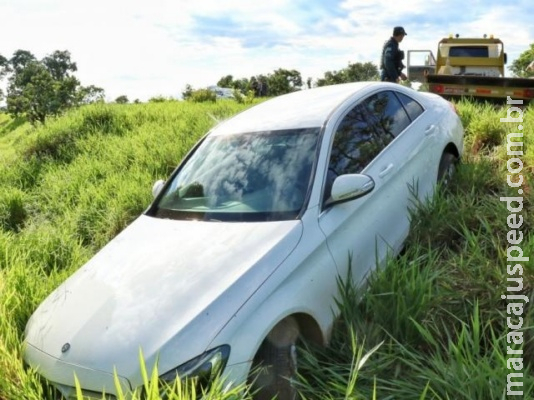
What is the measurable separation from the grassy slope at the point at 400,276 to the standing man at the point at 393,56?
2.32 metres

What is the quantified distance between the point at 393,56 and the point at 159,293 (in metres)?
7.94

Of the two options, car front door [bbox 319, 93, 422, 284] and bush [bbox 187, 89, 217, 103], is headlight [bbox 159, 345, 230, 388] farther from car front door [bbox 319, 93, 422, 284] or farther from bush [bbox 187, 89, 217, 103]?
bush [bbox 187, 89, 217, 103]

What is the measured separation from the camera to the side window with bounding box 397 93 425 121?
164 inches

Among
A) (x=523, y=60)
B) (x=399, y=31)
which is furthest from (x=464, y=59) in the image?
(x=523, y=60)

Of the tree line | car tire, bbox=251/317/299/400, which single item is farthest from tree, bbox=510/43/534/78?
car tire, bbox=251/317/299/400

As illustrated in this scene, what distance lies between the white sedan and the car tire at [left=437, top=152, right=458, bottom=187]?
20 centimetres

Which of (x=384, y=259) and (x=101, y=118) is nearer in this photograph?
(x=384, y=259)

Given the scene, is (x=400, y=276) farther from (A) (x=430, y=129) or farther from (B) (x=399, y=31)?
(B) (x=399, y=31)

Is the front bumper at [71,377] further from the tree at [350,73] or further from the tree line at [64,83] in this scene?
the tree at [350,73]

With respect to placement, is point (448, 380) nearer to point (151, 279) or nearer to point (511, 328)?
point (511, 328)

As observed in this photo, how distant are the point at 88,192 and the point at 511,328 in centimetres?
521

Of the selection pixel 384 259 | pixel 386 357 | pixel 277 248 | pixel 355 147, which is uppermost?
pixel 355 147

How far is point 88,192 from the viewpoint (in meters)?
6.30

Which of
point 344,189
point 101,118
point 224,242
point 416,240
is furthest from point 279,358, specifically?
point 101,118
